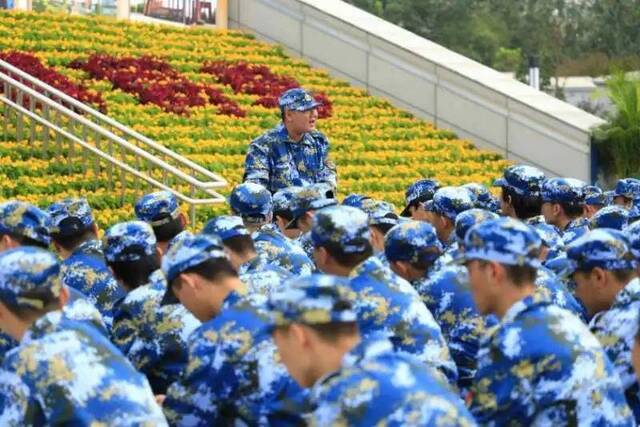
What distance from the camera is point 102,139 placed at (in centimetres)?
1809

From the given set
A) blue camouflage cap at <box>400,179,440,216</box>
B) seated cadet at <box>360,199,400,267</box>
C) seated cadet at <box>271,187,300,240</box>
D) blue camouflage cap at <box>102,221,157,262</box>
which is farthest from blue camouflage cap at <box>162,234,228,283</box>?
blue camouflage cap at <box>400,179,440,216</box>

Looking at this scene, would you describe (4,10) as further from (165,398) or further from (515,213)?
(165,398)

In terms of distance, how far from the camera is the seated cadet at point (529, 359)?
17.7 ft

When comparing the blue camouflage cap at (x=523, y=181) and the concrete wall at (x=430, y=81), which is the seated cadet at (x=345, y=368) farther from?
the concrete wall at (x=430, y=81)

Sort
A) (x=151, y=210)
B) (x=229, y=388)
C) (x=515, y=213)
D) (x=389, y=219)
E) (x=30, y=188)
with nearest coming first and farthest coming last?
(x=229, y=388), (x=151, y=210), (x=389, y=219), (x=515, y=213), (x=30, y=188)

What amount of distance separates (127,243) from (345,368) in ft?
11.3

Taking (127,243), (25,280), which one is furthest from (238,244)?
(25,280)

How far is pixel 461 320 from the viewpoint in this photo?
25.9ft

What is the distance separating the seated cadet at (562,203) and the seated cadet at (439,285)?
335cm

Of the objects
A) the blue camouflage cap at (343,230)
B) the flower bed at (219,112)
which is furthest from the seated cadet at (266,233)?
the flower bed at (219,112)

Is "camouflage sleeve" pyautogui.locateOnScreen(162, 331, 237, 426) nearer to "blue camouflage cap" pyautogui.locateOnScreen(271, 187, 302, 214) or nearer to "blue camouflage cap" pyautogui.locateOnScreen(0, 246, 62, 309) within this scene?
"blue camouflage cap" pyautogui.locateOnScreen(0, 246, 62, 309)

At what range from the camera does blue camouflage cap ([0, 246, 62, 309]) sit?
532 centimetres

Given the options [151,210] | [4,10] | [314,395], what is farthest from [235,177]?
[314,395]

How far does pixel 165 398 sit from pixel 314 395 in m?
1.76
